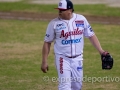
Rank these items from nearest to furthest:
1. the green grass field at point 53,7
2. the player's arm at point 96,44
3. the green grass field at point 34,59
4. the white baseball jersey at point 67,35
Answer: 1. the white baseball jersey at point 67,35
2. the player's arm at point 96,44
3. the green grass field at point 34,59
4. the green grass field at point 53,7

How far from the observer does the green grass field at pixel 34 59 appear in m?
13.1

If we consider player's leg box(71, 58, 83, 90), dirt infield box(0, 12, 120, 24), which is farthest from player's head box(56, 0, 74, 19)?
dirt infield box(0, 12, 120, 24)

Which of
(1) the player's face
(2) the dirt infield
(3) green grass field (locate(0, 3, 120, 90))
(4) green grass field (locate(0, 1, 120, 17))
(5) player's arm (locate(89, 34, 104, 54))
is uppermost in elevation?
(1) the player's face

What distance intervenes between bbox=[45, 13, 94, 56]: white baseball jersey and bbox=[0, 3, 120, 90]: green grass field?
2802 millimetres

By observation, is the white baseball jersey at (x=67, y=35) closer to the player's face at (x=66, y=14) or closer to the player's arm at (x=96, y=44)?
the player's face at (x=66, y=14)

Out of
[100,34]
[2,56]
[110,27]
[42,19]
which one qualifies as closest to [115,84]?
[2,56]

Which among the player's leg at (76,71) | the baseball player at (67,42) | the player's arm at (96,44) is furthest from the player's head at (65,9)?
the player's leg at (76,71)

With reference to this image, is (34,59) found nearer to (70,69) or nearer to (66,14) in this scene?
(70,69)

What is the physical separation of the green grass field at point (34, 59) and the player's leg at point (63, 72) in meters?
2.70

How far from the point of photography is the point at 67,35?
32.8ft

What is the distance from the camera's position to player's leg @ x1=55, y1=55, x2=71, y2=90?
32.3ft

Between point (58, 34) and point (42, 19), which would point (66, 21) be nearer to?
point (58, 34)

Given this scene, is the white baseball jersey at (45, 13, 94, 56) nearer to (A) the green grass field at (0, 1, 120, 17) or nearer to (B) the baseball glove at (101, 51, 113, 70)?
(B) the baseball glove at (101, 51, 113, 70)

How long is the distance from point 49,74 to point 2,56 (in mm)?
2848
